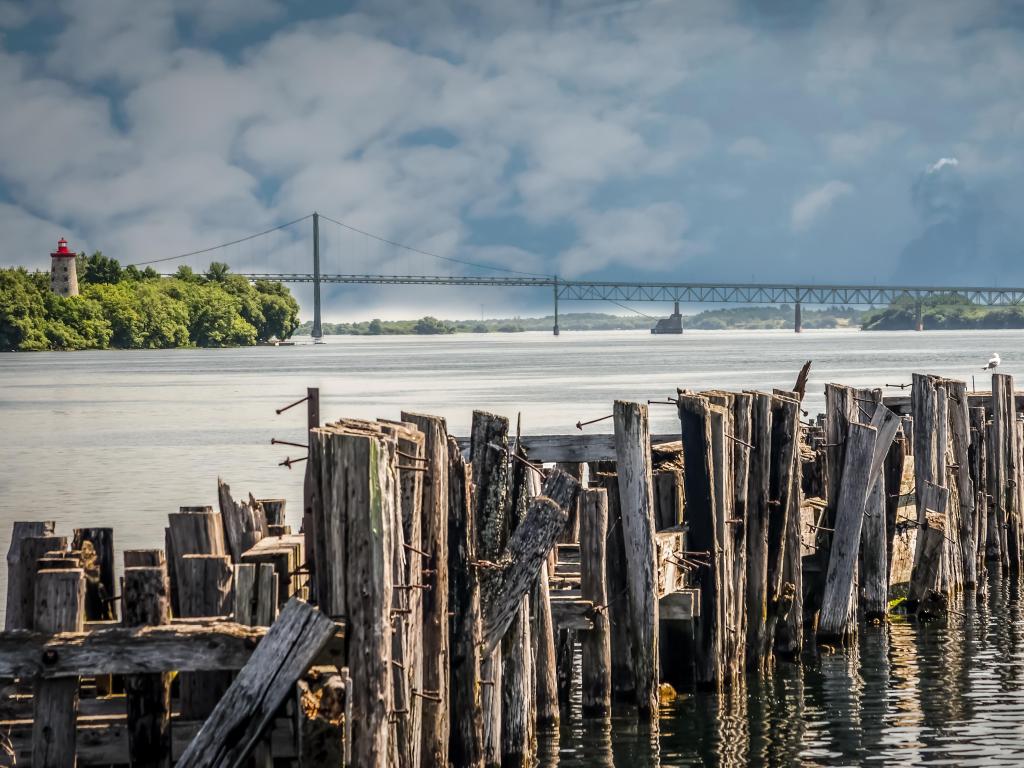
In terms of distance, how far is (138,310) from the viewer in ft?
531

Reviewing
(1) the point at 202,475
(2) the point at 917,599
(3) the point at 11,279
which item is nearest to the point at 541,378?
(1) the point at 202,475

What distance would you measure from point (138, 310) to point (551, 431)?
128382 millimetres

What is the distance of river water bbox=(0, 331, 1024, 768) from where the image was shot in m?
11.4

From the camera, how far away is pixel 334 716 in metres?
7.09

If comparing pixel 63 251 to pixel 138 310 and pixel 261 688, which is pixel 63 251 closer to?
pixel 138 310

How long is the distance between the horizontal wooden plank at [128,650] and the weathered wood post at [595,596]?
383 centimetres

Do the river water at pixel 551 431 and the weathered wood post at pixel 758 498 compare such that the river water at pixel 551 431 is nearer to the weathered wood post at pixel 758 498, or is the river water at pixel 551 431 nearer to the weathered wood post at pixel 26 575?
the weathered wood post at pixel 758 498

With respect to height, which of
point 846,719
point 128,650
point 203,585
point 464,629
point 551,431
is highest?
point 551,431

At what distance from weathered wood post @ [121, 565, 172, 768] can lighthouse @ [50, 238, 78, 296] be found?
16216 centimetres

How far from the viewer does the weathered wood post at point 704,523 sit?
1150 cm

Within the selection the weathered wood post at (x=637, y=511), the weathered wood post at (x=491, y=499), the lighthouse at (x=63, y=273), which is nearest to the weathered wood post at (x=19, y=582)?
the weathered wood post at (x=491, y=499)

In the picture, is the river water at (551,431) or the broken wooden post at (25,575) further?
the river water at (551,431)

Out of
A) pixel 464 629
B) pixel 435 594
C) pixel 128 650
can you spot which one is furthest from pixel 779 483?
pixel 128 650

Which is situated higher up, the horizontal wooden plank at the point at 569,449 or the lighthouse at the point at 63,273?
the lighthouse at the point at 63,273
